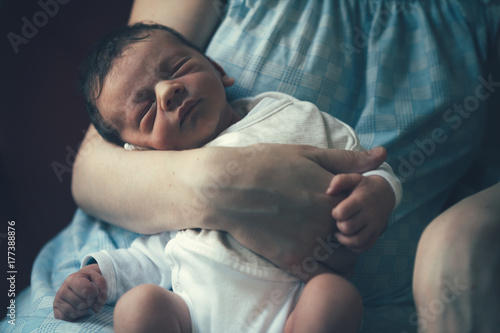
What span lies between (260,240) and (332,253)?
86 millimetres

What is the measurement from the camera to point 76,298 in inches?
16.9

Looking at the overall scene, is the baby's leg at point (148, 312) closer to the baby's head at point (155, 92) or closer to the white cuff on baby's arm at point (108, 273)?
the white cuff on baby's arm at point (108, 273)

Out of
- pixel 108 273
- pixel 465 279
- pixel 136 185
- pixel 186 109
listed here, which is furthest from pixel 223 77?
pixel 465 279

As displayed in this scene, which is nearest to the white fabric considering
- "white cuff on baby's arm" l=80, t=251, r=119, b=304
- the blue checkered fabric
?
"white cuff on baby's arm" l=80, t=251, r=119, b=304

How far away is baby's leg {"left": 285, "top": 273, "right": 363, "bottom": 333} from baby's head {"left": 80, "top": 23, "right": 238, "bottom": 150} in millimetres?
267

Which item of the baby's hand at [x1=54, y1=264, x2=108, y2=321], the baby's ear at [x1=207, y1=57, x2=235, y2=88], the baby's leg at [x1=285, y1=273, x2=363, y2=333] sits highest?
the baby's ear at [x1=207, y1=57, x2=235, y2=88]

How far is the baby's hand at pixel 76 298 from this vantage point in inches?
16.9

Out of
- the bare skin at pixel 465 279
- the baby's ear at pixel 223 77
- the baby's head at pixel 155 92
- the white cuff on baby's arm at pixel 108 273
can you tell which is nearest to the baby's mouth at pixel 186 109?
the baby's head at pixel 155 92

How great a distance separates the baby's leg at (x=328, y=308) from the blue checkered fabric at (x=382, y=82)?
15 cm

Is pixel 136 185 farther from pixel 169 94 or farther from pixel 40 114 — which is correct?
pixel 40 114

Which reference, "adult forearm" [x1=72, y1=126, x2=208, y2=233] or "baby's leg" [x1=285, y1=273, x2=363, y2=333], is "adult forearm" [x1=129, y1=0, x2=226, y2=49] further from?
"baby's leg" [x1=285, y1=273, x2=363, y2=333]

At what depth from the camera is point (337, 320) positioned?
35 centimetres

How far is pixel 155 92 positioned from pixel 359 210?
1.05ft

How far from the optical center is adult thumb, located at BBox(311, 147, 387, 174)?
0.44 meters
